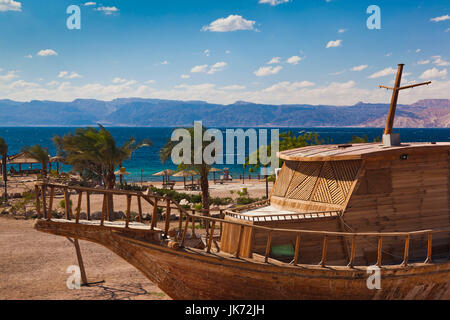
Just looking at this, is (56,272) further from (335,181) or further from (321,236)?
(335,181)

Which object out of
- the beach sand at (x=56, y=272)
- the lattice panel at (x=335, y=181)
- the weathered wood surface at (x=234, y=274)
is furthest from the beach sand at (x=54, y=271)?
the lattice panel at (x=335, y=181)

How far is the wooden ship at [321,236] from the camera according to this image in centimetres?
959

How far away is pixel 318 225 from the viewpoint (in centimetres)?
1052

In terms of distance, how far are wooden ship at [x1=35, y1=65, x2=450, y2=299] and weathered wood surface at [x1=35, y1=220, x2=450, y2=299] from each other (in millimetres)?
23

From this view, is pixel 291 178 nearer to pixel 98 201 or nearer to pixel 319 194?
pixel 319 194

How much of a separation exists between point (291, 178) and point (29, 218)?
64.2 feet

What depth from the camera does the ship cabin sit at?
10.5 metres

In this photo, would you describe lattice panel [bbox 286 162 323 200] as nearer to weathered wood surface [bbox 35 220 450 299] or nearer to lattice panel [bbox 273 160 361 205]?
lattice panel [bbox 273 160 361 205]

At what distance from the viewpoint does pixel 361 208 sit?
35.1ft

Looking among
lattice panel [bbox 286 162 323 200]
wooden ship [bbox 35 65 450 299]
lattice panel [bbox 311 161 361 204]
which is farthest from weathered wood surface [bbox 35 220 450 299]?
lattice panel [bbox 286 162 323 200]

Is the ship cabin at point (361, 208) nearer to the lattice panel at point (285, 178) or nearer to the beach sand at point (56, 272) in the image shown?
the lattice panel at point (285, 178)

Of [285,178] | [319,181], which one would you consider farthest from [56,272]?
[319,181]

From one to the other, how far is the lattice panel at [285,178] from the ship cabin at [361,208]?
0.50m
